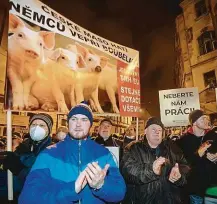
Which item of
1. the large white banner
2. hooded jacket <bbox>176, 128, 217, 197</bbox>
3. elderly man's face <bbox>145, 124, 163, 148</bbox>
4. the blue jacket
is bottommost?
hooded jacket <bbox>176, 128, 217, 197</bbox>

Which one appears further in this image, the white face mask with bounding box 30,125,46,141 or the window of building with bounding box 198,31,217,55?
the window of building with bounding box 198,31,217,55

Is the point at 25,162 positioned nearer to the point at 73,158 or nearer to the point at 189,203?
the point at 73,158

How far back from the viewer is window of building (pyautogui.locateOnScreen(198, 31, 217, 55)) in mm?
19953

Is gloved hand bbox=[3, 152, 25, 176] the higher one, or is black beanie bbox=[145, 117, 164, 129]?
black beanie bbox=[145, 117, 164, 129]

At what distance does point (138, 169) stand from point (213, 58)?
747 inches

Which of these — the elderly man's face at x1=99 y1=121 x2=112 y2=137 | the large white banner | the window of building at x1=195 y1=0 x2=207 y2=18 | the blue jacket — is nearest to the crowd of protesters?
the blue jacket

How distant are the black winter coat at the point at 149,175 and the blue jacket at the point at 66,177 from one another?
36.8 inches

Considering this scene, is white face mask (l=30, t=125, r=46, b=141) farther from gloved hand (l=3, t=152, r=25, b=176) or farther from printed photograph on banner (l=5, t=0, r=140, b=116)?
printed photograph on banner (l=5, t=0, r=140, b=116)

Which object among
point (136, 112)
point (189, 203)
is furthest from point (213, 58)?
point (189, 203)

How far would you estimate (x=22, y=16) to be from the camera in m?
3.87

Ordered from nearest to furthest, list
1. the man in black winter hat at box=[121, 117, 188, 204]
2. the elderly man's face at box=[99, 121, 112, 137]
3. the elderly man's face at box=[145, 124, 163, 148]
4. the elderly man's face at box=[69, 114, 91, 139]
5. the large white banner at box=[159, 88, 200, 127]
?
the elderly man's face at box=[69, 114, 91, 139] < the man in black winter hat at box=[121, 117, 188, 204] < the elderly man's face at box=[145, 124, 163, 148] < the elderly man's face at box=[99, 121, 112, 137] < the large white banner at box=[159, 88, 200, 127]

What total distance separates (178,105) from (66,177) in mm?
4691

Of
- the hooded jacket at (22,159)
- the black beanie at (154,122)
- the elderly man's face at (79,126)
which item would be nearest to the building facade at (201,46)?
the black beanie at (154,122)

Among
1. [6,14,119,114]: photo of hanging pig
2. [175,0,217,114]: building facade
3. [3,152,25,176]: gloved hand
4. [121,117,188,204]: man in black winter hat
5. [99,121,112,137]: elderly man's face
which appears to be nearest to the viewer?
[3,152,25,176]: gloved hand
